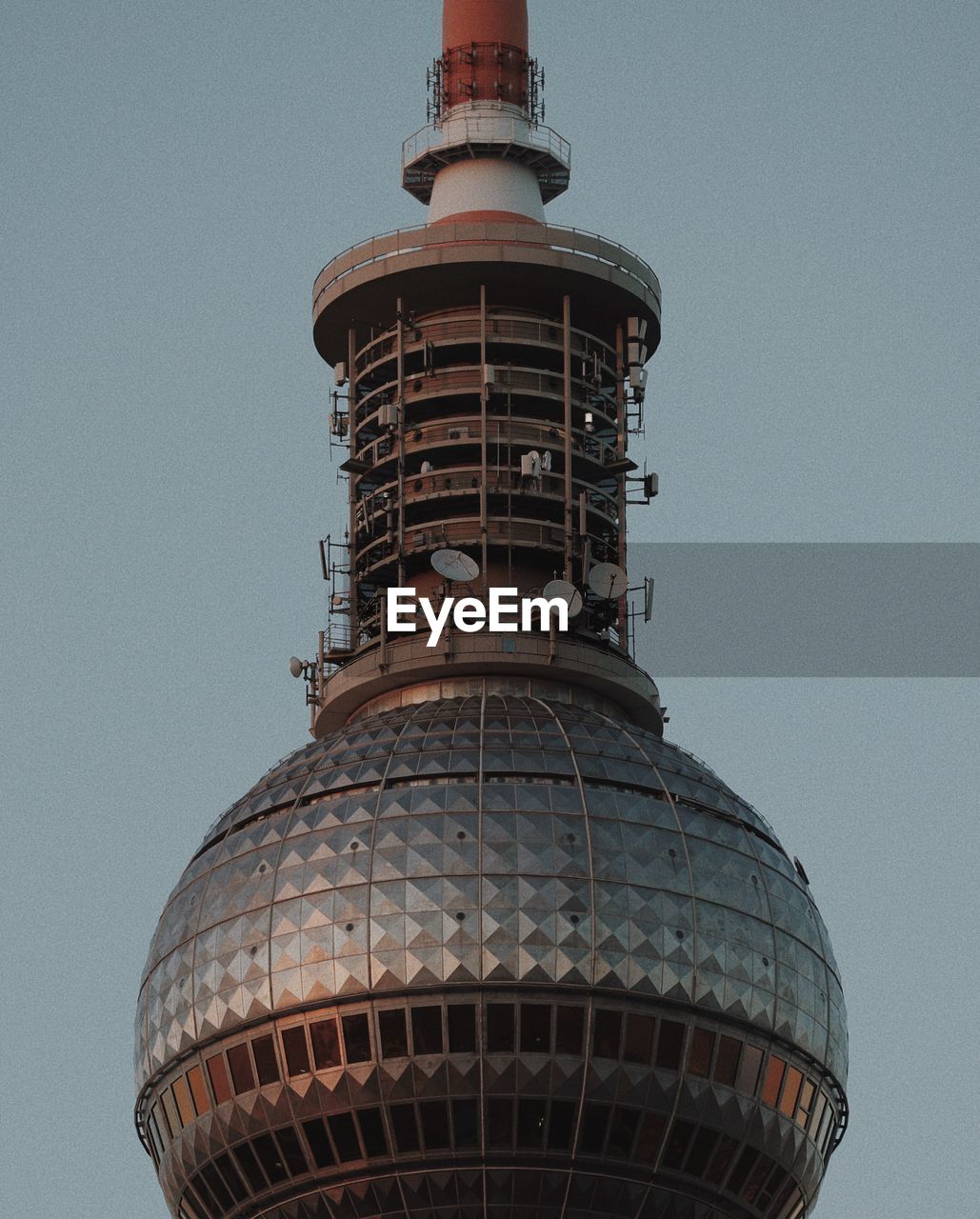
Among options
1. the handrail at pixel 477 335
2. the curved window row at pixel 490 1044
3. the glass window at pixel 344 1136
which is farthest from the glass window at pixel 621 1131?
the handrail at pixel 477 335

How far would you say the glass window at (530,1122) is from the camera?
109875 millimetres

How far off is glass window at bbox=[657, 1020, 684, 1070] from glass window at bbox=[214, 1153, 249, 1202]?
13.8 m

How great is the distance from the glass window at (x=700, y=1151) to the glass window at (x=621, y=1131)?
2270 mm

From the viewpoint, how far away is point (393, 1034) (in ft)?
362

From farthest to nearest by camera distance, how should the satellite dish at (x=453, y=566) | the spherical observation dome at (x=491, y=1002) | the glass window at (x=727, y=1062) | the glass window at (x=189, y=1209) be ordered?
the satellite dish at (x=453, y=566) < the glass window at (x=189, y=1209) < the glass window at (x=727, y=1062) < the spherical observation dome at (x=491, y=1002)

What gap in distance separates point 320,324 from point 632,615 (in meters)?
16.5

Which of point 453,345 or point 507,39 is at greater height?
point 507,39

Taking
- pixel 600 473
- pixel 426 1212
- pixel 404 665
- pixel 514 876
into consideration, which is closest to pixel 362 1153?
pixel 426 1212

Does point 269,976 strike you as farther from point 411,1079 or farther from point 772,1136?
point 772,1136

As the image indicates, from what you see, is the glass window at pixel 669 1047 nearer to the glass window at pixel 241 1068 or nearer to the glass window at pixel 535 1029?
the glass window at pixel 535 1029

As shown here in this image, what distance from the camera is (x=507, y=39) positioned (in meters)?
140

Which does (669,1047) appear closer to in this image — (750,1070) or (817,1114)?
(750,1070)

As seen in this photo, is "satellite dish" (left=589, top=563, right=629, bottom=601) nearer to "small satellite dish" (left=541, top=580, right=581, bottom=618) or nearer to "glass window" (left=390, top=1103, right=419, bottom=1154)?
"small satellite dish" (left=541, top=580, right=581, bottom=618)

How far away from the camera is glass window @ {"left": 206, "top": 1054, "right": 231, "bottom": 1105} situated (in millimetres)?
113312
